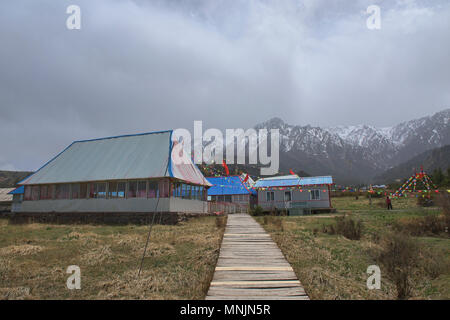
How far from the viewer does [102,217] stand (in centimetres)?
2211

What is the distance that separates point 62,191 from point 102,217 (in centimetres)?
541

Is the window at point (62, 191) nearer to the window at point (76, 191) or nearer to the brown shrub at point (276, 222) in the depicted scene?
the window at point (76, 191)

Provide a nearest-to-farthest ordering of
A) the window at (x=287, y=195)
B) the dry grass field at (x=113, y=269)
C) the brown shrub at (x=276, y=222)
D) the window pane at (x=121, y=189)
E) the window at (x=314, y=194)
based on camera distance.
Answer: the dry grass field at (x=113, y=269), the brown shrub at (x=276, y=222), the window pane at (x=121, y=189), the window at (x=314, y=194), the window at (x=287, y=195)

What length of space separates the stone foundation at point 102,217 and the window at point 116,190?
1.40 meters

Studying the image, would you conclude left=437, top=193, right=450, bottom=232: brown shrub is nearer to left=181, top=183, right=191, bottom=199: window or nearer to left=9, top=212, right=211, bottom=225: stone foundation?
left=9, top=212, right=211, bottom=225: stone foundation

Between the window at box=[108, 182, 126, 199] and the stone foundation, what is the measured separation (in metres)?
1.40

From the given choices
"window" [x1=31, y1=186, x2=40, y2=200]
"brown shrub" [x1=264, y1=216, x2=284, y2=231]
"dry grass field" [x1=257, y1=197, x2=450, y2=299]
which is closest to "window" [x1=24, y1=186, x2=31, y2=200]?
"window" [x1=31, y1=186, x2=40, y2=200]

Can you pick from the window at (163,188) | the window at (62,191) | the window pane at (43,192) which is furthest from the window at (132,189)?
the window pane at (43,192)

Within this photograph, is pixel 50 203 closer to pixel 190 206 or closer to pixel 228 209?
pixel 190 206

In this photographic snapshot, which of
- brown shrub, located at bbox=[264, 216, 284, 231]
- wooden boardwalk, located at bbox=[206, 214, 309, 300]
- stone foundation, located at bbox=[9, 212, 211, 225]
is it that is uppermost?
brown shrub, located at bbox=[264, 216, 284, 231]

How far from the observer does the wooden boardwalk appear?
5277mm

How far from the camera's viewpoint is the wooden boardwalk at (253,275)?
528 centimetres
